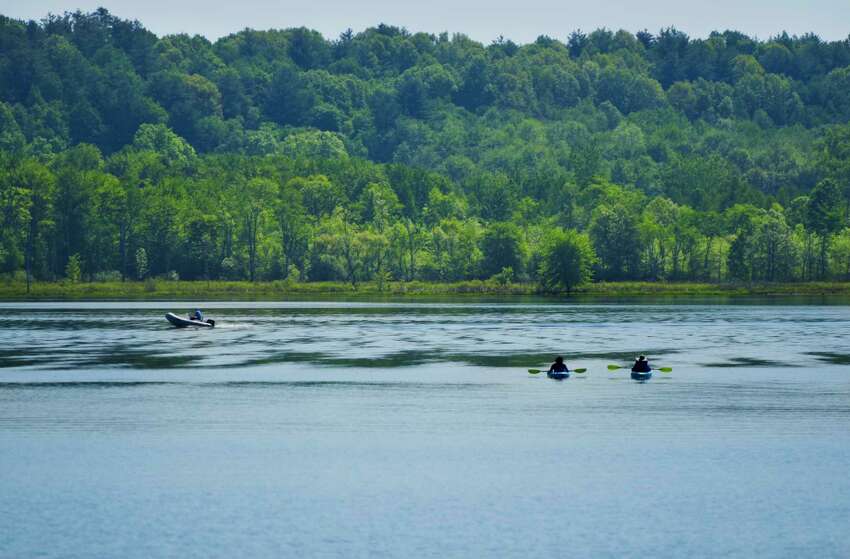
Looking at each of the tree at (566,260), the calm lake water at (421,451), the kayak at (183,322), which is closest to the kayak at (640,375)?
the calm lake water at (421,451)

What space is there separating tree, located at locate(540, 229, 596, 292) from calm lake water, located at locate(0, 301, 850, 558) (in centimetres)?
9854

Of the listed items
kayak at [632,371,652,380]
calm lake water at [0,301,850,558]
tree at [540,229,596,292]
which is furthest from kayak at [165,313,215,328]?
tree at [540,229,596,292]

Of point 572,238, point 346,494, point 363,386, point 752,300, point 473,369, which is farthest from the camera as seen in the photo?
point 572,238

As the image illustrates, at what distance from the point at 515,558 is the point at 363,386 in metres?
35.5

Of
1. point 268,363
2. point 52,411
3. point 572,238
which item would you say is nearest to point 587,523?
point 52,411

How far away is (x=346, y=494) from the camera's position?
42.7 metres

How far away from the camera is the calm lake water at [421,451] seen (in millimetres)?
37375

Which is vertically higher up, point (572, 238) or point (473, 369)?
point (572, 238)

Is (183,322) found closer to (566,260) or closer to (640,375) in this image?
(640,375)

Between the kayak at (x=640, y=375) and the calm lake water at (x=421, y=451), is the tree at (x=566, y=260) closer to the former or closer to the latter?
the calm lake water at (x=421, y=451)

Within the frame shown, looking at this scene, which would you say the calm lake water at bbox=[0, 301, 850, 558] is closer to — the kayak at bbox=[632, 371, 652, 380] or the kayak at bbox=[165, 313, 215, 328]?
the kayak at bbox=[632, 371, 652, 380]

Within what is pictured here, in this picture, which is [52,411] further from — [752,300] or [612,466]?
[752,300]

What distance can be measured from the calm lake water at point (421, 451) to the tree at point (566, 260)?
323 ft

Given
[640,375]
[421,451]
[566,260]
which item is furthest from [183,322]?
[566,260]
